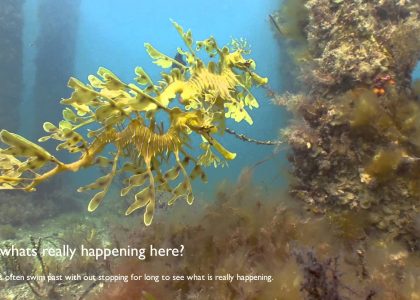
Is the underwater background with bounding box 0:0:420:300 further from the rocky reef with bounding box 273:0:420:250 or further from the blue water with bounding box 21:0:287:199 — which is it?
the blue water with bounding box 21:0:287:199

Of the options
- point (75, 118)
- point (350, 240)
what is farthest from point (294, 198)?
point (75, 118)

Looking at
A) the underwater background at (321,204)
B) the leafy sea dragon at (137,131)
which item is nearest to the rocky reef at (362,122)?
the underwater background at (321,204)

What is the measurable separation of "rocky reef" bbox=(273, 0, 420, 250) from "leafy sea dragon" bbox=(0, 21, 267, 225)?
1803mm

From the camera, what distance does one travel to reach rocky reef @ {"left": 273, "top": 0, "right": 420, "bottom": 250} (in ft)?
11.4

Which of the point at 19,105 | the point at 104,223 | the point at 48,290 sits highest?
the point at 19,105

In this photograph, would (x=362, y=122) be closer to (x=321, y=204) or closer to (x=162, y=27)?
(x=321, y=204)

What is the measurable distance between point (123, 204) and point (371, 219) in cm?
935

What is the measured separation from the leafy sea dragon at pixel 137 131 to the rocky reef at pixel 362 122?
1803 mm

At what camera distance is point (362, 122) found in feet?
11.8

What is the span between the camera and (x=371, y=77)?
388cm

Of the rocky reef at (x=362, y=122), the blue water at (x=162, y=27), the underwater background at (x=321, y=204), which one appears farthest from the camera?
the blue water at (x=162, y=27)

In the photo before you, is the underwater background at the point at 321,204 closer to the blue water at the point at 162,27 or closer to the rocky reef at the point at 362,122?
the rocky reef at the point at 362,122

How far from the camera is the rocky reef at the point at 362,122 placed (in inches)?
136

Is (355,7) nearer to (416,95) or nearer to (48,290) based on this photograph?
(416,95)
